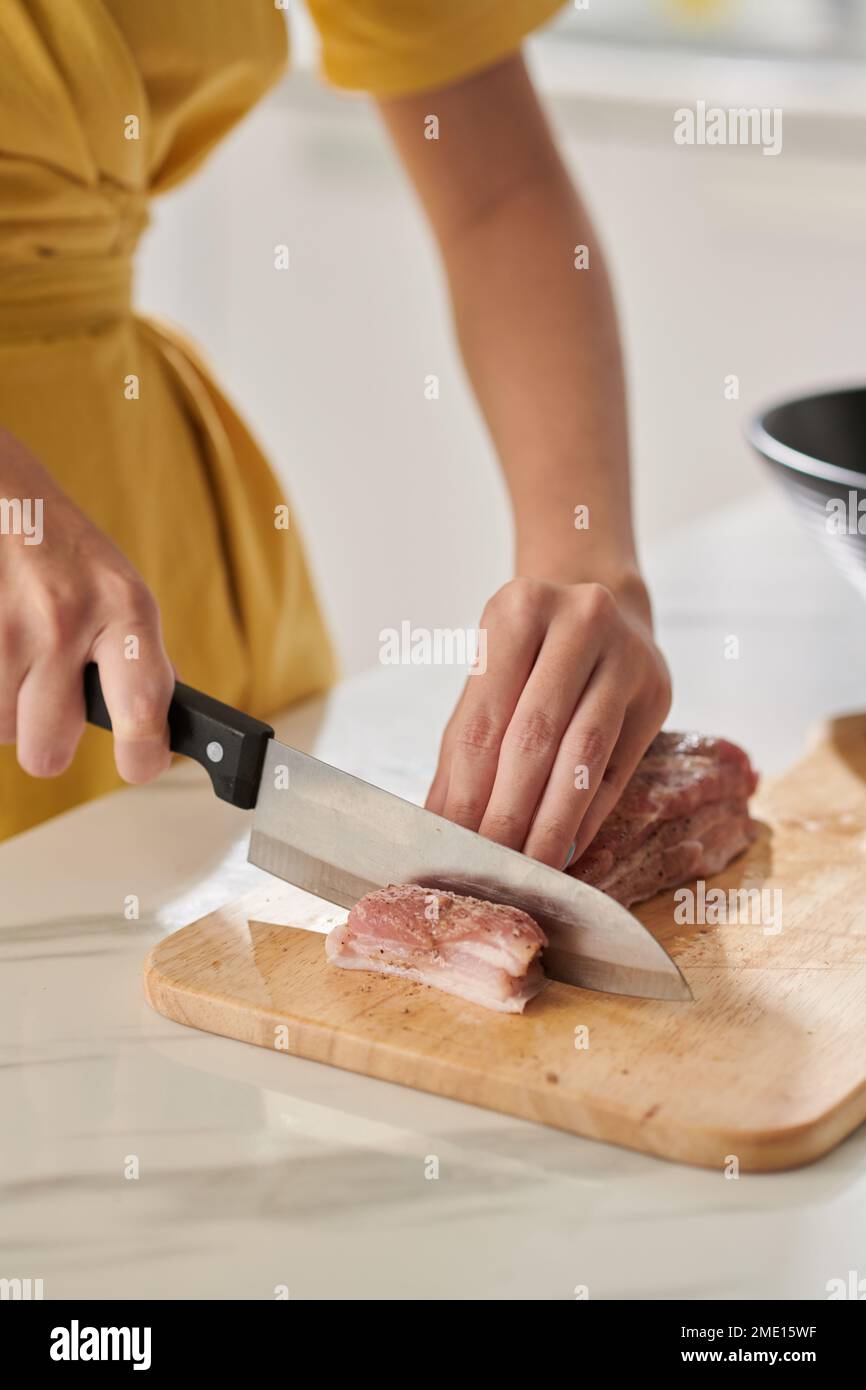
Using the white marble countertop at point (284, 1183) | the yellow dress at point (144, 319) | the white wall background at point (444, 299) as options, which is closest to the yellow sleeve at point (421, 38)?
the yellow dress at point (144, 319)

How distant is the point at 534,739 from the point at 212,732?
23cm

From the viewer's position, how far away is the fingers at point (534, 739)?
1064 mm

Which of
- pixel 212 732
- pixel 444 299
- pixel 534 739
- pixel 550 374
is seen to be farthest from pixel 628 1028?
pixel 444 299

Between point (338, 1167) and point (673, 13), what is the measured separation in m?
3.41

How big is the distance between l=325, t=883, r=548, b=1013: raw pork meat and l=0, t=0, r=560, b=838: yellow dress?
0.50m

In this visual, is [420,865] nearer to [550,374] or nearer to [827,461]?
[550,374]

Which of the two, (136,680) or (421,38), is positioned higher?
(421,38)

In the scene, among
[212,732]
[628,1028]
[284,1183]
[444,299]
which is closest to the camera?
[284,1183]

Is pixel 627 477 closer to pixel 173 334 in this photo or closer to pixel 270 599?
pixel 270 599

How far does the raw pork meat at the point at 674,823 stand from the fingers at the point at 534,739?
0.07 meters

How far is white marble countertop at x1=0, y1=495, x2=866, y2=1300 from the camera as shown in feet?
2.45

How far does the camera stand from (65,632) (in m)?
0.99

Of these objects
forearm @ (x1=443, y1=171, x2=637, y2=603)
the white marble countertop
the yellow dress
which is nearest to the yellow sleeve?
the yellow dress

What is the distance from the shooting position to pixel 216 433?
152 cm
